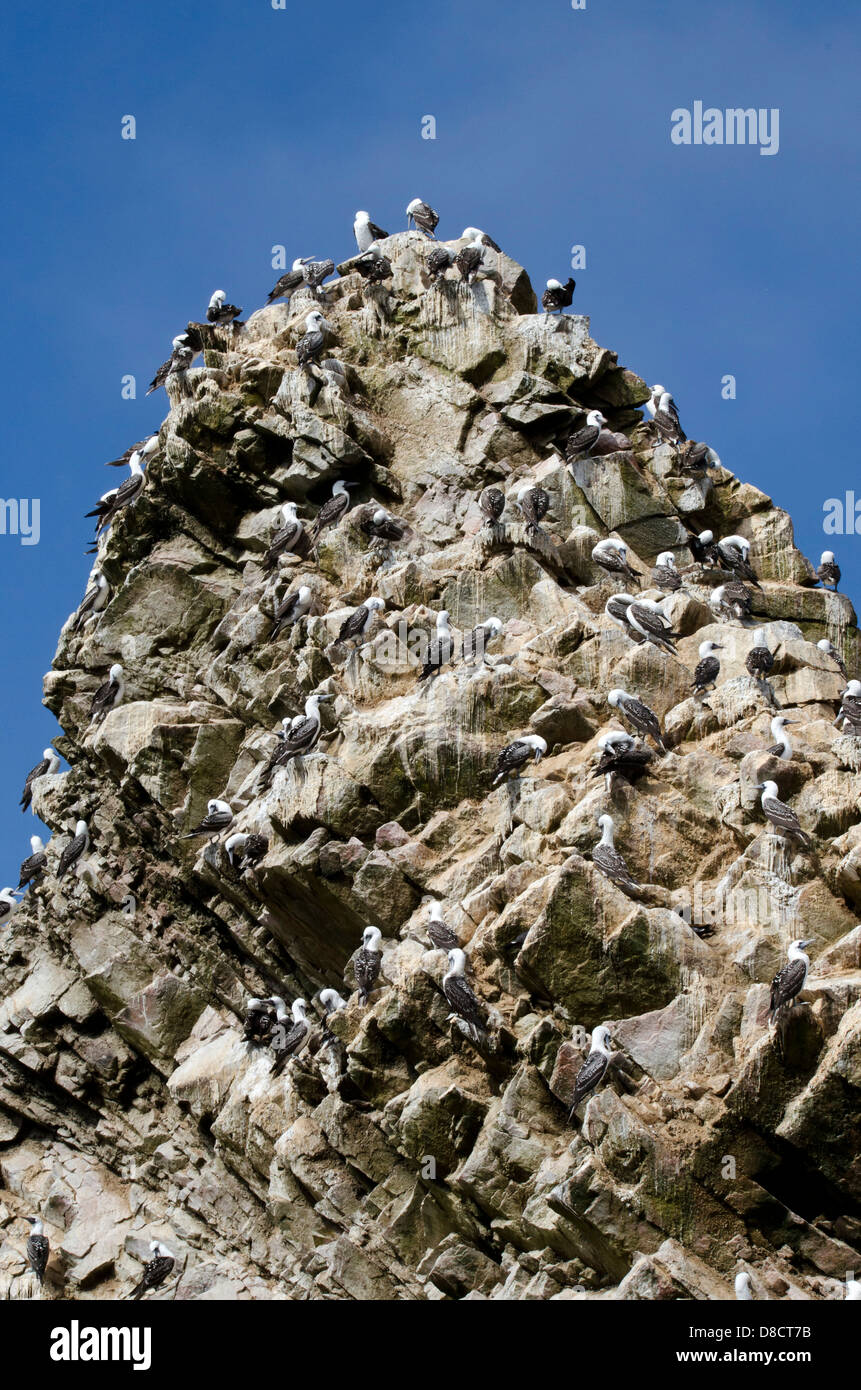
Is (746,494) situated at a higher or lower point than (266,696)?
higher

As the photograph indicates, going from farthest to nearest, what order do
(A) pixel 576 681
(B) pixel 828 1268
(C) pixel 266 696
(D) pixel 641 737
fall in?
1. (C) pixel 266 696
2. (A) pixel 576 681
3. (D) pixel 641 737
4. (B) pixel 828 1268

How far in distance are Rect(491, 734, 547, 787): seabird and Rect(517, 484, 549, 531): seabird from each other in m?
5.82

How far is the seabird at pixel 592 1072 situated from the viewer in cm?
1869

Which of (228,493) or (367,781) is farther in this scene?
(228,493)

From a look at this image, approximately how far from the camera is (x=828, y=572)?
3088 cm

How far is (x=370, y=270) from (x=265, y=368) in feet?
11.0

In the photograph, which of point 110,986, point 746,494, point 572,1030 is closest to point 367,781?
point 572,1030

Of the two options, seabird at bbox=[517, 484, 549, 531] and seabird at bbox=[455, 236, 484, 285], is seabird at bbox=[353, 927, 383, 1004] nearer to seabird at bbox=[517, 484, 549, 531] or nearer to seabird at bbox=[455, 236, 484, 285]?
seabird at bbox=[517, 484, 549, 531]

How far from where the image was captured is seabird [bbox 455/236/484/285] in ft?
108

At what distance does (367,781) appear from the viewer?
78.9ft

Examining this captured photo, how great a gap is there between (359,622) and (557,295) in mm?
10583

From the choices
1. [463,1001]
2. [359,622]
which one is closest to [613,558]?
[359,622]

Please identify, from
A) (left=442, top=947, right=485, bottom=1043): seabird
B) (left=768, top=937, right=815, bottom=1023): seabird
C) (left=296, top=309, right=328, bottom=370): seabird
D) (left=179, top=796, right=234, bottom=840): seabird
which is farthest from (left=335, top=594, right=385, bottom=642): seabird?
(left=768, top=937, right=815, bottom=1023): seabird

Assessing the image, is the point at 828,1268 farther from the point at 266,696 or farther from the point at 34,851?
the point at 34,851
